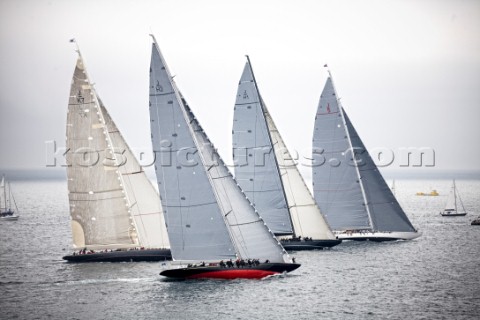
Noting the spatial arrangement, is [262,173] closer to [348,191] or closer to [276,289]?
[348,191]

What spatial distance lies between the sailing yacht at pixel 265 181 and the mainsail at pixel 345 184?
5.87m

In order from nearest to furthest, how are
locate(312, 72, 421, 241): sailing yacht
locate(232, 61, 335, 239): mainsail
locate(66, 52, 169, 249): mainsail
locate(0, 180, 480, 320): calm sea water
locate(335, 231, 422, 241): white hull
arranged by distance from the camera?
1. locate(0, 180, 480, 320): calm sea water
2. locate(66, 52, 169, 249): mainsail
3. locate(232, 61, 335, 239): mainsail
4. locate(312, 72, 421, 241): sailing yacht
5. locate(335, 231, 422, 241): white hull

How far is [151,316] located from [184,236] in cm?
935

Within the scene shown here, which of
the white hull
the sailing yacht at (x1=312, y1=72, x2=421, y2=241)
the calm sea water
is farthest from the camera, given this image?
the white hull

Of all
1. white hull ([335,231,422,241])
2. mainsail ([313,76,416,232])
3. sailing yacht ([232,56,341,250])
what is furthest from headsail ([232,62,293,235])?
white hull ([335,231,422,241])

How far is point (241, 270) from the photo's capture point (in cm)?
5981

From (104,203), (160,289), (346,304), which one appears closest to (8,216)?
(104,203)

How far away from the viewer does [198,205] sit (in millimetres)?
59312

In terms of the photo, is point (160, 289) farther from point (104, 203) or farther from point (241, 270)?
point (104, 203)

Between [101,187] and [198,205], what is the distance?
16.5 metres

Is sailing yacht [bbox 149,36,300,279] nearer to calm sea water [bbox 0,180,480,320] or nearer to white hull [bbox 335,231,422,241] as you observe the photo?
calm sea water [bbox 0,180,480,320]

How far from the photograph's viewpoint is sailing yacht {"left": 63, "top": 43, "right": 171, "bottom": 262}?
71.6m

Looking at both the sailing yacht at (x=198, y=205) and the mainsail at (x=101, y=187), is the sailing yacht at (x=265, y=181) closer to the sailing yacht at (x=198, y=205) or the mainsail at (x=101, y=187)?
the mainsail at (x=101, y=187)

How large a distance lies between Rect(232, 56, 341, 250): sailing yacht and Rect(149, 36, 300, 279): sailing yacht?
16300 mm
